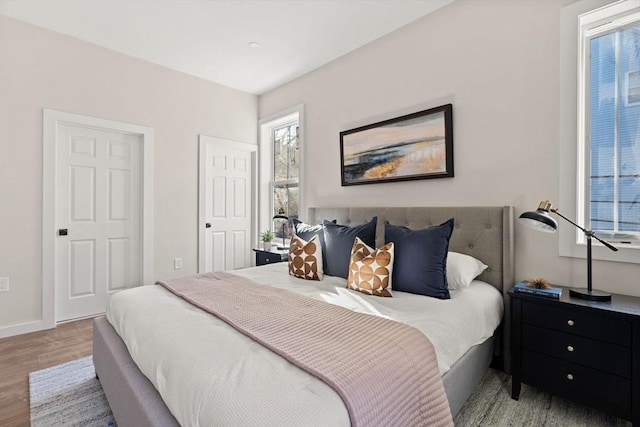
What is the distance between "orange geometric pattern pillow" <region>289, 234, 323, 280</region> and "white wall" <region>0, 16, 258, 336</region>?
1950 mm

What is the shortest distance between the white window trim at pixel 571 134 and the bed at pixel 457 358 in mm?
310

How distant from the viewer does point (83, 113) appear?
308cm

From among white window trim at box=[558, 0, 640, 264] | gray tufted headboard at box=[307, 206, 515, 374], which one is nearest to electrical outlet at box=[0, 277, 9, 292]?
gray tufted headboard at box=[307, 206, 515, 374]

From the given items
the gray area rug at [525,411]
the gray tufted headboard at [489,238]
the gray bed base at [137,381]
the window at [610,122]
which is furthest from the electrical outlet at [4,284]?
the window at [610,122]

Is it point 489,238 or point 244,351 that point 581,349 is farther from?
point 244,351

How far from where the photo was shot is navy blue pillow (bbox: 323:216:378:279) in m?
2.34

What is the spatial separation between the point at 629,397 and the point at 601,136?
4.73 ft

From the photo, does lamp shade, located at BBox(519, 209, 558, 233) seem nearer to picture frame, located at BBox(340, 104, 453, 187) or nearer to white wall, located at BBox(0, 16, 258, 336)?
picture frame, located at BBox(340, 104, 453, 187)

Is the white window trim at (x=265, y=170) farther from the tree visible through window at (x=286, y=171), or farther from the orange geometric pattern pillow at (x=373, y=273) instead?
the orange geometric pattern pillow at (x=373, y=273)

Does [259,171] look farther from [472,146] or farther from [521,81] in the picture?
[521,81]

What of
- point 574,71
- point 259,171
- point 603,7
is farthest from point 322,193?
point 603,7

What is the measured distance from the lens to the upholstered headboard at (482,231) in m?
2.10

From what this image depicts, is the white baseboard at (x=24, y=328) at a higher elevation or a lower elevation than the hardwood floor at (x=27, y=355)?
higher

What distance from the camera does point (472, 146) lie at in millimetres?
2357
